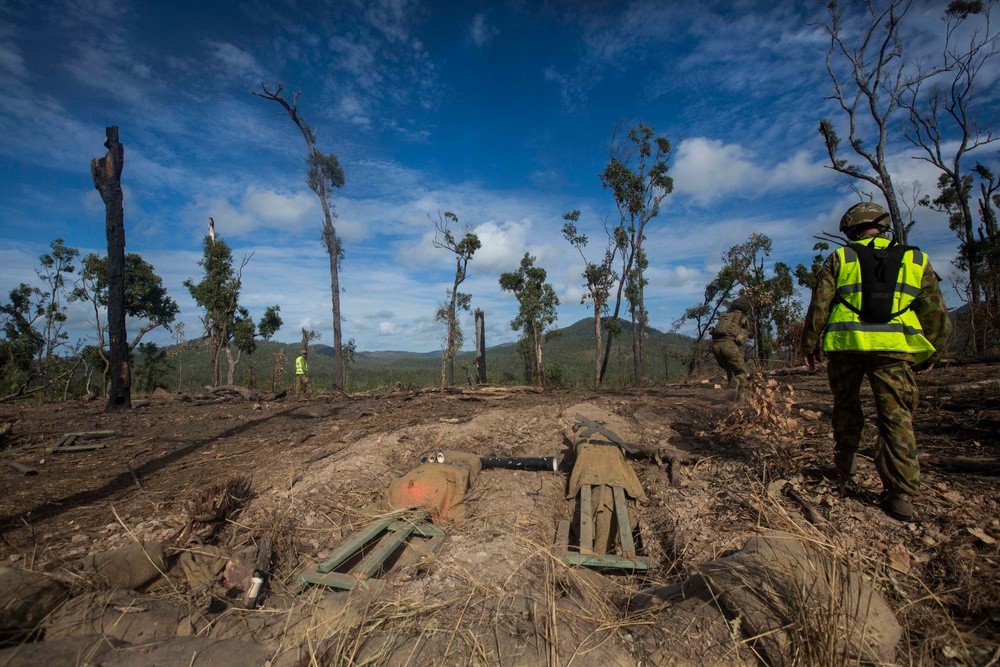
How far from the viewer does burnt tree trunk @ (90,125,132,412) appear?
340 inches

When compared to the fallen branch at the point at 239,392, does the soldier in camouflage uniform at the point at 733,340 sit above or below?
above

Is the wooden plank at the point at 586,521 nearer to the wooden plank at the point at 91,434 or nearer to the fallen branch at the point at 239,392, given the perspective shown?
the wooden plank at the point at 91,434

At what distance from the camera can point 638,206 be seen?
58.0 feet

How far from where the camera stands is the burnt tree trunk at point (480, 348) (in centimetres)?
1588

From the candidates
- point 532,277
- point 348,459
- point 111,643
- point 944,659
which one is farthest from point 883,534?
point 532,277

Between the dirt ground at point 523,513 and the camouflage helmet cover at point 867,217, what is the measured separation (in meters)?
1.52

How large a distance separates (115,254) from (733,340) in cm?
1144

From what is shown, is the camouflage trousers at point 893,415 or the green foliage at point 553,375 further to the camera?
the green foliage at point 553,375

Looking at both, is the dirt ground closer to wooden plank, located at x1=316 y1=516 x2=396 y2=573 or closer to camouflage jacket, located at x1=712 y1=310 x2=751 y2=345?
wooden plank, located at x1=316 y1=516 x2=396 y2=573

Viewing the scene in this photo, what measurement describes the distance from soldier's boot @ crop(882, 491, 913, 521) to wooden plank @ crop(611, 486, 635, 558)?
160 cm

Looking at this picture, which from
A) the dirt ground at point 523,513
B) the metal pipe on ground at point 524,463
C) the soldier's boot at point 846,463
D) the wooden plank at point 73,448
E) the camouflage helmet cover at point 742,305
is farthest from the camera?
A: the camouflage helmet cover at point 742,305

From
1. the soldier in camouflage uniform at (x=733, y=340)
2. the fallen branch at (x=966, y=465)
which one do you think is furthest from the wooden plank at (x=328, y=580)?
the soldier in camouflage uniform at (x=733, y=340)

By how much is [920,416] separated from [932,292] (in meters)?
2.56

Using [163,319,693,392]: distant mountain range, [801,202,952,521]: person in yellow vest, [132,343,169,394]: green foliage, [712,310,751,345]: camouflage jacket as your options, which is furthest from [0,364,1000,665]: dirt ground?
[132,343,169,394]: green foliage
